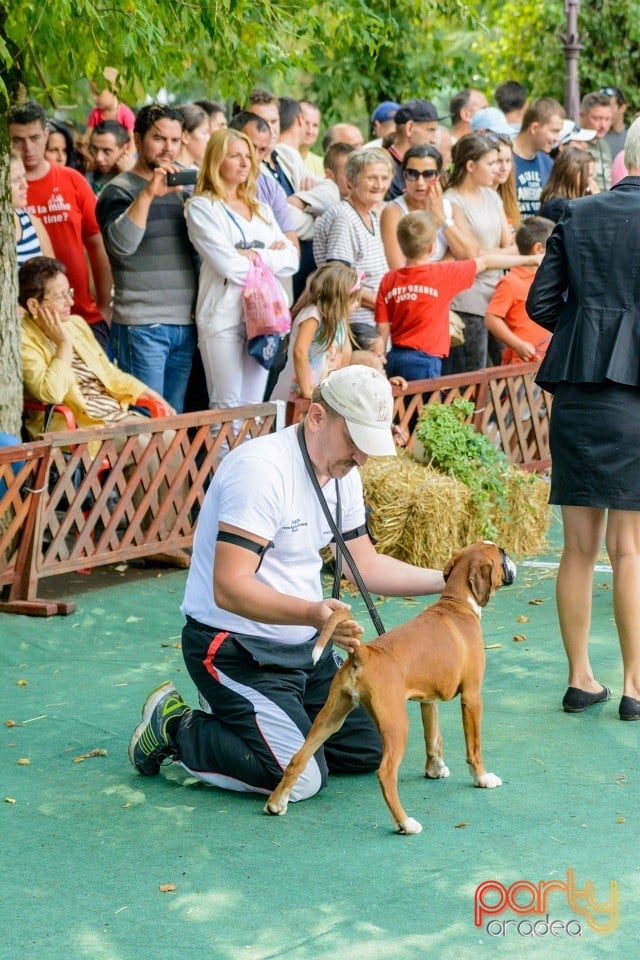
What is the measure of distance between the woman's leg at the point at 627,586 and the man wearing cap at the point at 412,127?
5.50 m

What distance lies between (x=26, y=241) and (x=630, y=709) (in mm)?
4820

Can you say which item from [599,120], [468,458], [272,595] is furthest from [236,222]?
[599,120]

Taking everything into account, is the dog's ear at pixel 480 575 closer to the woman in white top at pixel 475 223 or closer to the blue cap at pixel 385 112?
the woman in white top at pixel 475 223

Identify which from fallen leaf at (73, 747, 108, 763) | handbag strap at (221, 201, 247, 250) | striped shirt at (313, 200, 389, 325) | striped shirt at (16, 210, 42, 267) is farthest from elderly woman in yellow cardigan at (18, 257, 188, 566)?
fallen leaf at (73, 747, 108, 763)

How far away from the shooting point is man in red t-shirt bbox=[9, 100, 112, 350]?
8.48 meters

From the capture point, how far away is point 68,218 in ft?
28.0

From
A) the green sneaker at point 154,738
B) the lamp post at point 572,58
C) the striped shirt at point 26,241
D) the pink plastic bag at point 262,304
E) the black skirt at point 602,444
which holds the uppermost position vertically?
the lamp post at point 572,58

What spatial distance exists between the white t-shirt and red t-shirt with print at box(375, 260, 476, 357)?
12.9 ft

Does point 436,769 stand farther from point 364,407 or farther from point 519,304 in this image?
point 519,304

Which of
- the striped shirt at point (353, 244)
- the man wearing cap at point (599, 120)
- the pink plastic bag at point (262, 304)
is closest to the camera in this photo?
the pink plastic bag at point (262, 304)

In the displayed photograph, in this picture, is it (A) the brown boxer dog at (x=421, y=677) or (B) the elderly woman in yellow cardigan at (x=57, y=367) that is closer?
(A) the brown boxer dog at (x=421, y=677)

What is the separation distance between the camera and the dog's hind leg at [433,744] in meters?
4.49

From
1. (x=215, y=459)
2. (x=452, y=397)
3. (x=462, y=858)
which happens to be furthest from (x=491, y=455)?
(x=462, y=858)

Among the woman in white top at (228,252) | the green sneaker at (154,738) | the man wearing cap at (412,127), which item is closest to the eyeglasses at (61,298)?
the woman in white top at (228,252)
